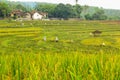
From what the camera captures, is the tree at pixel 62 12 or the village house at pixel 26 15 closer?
the tree at pixel 62 12

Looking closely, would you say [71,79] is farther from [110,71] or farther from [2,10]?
[2,10]

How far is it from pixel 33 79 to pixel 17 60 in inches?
69.0

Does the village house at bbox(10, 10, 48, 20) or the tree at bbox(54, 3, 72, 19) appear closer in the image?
the tree at bbox(54, 3, 72, 19)

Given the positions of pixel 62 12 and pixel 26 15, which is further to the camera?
pixel 26 15

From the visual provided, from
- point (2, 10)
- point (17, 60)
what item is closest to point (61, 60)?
point (17, 60)

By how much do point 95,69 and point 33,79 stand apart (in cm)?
151

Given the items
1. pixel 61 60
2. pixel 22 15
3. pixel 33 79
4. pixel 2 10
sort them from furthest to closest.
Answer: pixel 22 15 → pixel 2 10 → pixel 61 60 → pixel 33 79

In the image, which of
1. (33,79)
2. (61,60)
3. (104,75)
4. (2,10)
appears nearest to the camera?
(33,79)

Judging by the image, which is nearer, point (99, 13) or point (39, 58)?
point (39, 58)

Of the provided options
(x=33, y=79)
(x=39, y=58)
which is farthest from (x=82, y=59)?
(x=33, y=79)

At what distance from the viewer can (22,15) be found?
497 ft

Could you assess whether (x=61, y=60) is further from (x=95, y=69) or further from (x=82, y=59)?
(x=95, y=69)

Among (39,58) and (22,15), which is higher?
(39,58)

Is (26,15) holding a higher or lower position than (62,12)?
lower
